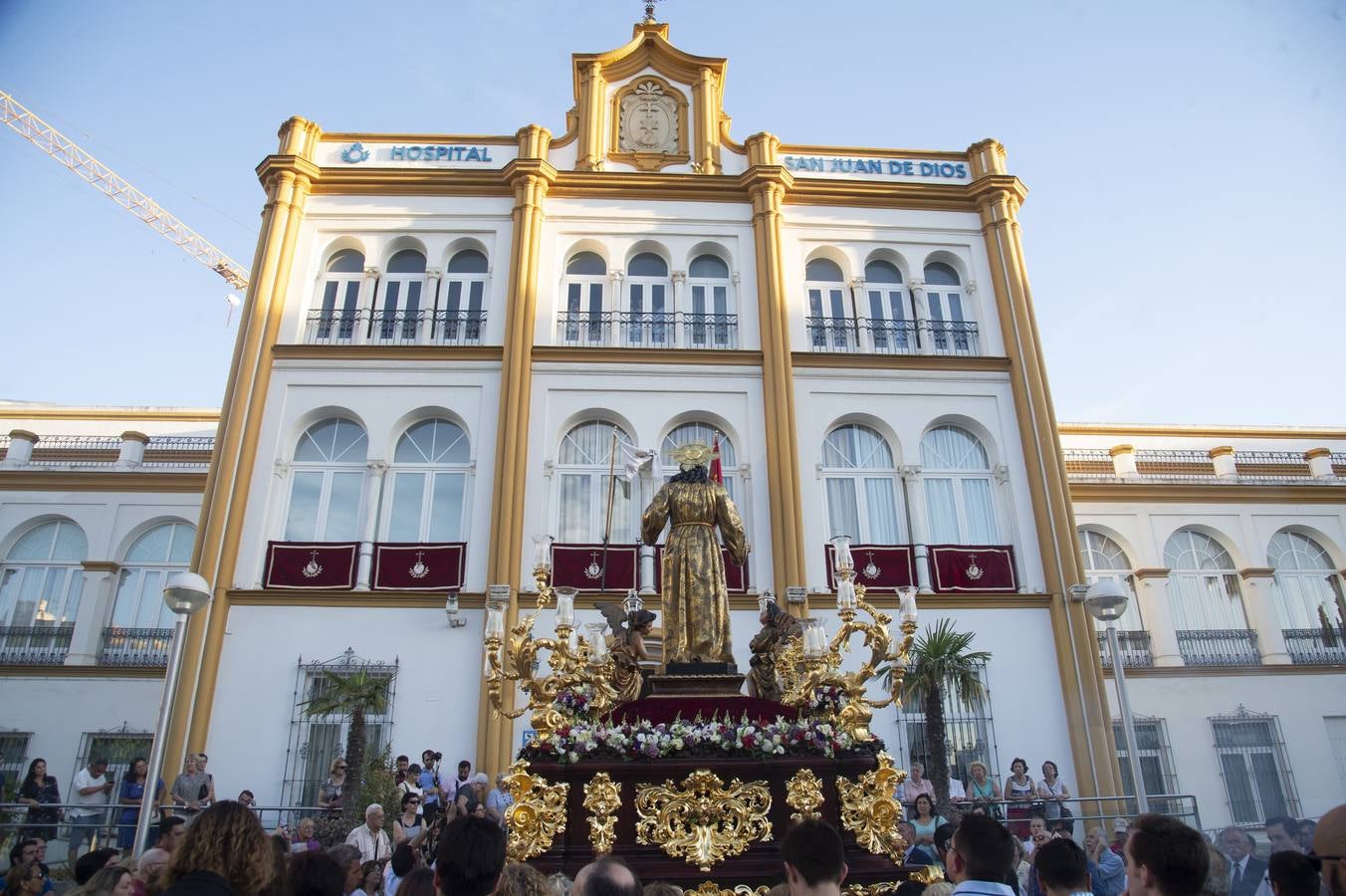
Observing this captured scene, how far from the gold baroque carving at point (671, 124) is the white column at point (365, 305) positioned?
596 cm

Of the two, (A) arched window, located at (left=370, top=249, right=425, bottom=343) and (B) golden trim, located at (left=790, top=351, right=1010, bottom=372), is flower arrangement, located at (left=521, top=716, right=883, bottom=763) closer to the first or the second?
(B) golden trim, located at (left=790, top=351, right=1010, bottom=372)

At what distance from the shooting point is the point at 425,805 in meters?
11.3

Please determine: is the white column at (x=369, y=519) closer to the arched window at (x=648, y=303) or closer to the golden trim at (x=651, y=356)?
the golden trim at (x=651, y=356)

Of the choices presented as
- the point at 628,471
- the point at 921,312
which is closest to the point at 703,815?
the point at 628,471

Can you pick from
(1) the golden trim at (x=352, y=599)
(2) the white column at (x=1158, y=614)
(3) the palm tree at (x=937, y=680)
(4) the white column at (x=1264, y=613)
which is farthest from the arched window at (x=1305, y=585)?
(1) the golden trim at (x=352, y=599)

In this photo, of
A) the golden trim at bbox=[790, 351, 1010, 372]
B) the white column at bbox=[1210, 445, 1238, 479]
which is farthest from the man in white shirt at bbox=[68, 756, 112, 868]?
the white column at bbox=[1210, 445, 1238, 479]

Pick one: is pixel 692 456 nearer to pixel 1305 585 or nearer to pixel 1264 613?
pixel 1264 613

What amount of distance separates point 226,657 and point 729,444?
32.1 ft

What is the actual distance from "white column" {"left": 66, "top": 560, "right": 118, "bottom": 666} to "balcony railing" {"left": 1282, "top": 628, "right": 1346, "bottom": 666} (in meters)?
25.3

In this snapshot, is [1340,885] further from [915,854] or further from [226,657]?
[226,657]

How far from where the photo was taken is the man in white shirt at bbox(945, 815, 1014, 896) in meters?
3.99

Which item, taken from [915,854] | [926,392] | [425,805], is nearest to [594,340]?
[926,392]

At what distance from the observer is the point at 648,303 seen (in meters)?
19.8

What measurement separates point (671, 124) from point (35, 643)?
58.7 feet
